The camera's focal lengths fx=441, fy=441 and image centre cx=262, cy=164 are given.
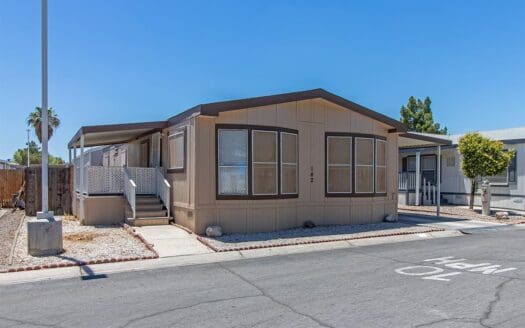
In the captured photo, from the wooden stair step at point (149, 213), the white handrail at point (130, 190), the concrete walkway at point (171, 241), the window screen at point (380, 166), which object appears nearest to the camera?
the concrete walkway at point (171, 241)

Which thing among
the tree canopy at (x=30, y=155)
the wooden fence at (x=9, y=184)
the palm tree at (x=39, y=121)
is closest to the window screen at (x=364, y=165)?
the wooden fence at (x=9, y=184)

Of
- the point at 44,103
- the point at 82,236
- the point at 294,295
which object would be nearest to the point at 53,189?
the point at 82,236

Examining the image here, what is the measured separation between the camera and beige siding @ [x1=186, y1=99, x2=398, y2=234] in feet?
37.6

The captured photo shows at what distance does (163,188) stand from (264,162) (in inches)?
146

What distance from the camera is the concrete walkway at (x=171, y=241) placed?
9.62 m

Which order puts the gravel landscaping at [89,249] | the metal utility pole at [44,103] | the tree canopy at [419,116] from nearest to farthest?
the gravel landscaping at [89,249]
the metal utility pole at [44,103]
the tree canopy at [419,116]

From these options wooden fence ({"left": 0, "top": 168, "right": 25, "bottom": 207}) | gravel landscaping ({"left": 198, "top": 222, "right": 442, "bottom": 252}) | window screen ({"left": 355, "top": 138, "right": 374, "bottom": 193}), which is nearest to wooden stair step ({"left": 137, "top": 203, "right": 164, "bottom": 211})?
gravel landscaping ({"left": 198, "top": 222, "right": 442, "bottom": 252})

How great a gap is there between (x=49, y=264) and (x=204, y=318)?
4.42m

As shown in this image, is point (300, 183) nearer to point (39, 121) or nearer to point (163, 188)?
point (163, 188)

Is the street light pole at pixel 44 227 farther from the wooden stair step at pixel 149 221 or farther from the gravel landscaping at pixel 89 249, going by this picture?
the wooden stair step at pixel 149 221

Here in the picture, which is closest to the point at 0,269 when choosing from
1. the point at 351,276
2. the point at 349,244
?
the point at 351,276

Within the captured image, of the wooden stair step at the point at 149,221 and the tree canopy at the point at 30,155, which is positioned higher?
the tree canopy at the point at 30,155

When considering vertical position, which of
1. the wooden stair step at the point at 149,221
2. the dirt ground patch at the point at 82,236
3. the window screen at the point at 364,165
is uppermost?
the window screen at the point at 364,165

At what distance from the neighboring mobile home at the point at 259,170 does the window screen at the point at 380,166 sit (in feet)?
0.11
